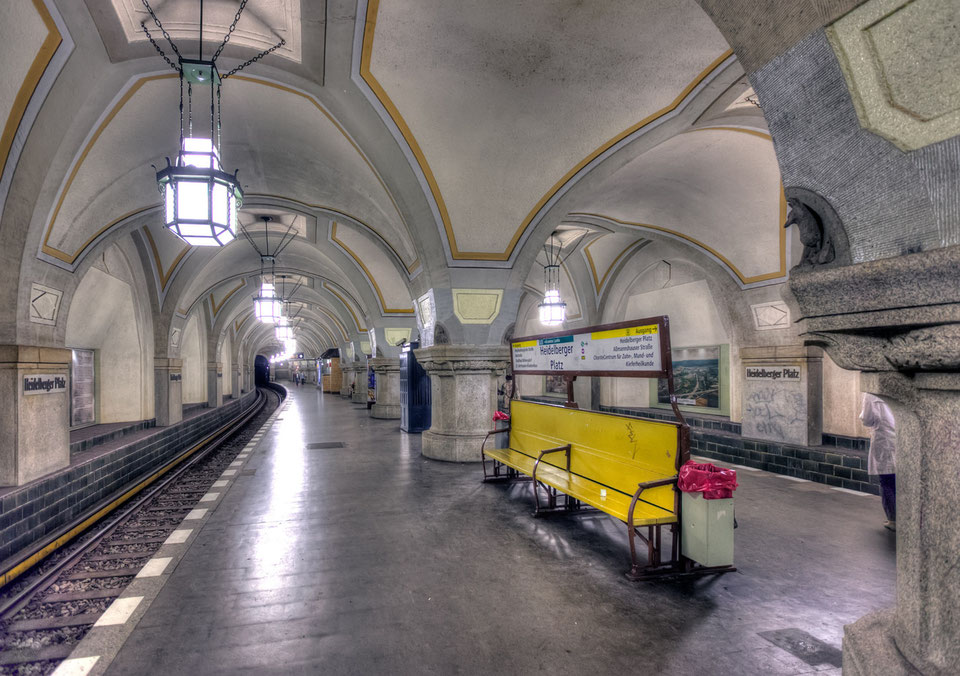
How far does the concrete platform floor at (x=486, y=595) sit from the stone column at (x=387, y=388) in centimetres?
996

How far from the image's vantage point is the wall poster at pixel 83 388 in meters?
9.98

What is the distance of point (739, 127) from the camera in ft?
22.0

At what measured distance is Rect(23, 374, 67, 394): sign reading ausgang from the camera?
230 inches

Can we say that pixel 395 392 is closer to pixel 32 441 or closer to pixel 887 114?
pixel 32 441

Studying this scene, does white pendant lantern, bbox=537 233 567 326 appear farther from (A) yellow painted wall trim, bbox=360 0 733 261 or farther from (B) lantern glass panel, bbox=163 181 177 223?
(B) lantern glass panel, bbox=163 181 177 223

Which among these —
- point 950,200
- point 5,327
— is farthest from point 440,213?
point 950,200

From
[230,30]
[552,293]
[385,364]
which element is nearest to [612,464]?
[230,30]

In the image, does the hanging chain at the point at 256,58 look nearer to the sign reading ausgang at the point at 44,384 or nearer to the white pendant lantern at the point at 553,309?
the sign reading ausgang at the point at 44,384

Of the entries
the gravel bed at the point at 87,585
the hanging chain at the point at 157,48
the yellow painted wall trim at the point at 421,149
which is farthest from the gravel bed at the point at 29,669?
the yellow painted wall trim at the point at 421,149

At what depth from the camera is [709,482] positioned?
3.33 meters

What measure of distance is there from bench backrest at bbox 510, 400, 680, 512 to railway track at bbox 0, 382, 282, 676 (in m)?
3.84

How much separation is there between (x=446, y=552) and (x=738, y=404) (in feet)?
27.5

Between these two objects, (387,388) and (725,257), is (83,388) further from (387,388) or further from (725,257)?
(725,257)

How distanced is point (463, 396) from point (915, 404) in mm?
6835
